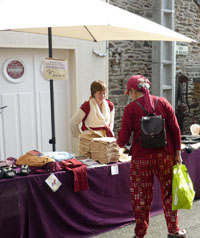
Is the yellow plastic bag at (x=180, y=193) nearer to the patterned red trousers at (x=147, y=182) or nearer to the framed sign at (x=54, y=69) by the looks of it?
the patterned red trousers at (x=147, y=182)

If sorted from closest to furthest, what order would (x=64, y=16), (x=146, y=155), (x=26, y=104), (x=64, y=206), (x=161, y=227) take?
(x=64, y=16), (x=146, y=155), (x=64, y=206), (x=161, y=227), (x=26, y=104)

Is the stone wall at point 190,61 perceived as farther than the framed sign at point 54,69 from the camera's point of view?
Yes

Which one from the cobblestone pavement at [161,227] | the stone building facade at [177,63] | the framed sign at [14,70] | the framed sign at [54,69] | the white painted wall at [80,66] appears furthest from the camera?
the stone building facade at [177,63]

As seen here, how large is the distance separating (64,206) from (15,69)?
3155 millimetres

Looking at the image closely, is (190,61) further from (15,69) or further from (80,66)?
(15,69)

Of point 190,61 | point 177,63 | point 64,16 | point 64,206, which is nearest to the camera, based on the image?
point 64,16

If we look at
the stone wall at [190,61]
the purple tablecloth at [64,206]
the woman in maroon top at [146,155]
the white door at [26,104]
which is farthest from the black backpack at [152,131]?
the stone wall at [190,61]

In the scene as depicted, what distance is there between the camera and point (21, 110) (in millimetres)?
5887

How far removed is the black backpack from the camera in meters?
3.02

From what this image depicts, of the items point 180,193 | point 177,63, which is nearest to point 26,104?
point 180,193

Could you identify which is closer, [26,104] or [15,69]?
[15,69]

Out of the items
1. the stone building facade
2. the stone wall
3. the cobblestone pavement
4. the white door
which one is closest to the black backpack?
→ the cobblestone pavement

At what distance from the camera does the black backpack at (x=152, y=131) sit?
119 inches

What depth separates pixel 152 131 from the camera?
3021mm
